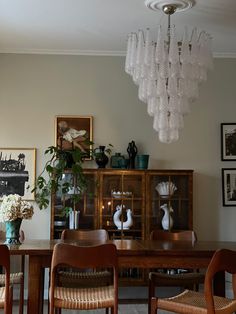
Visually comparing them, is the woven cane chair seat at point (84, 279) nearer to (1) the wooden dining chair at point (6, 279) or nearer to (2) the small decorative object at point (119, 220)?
(1) the wooden dining chair at point (6, 279)

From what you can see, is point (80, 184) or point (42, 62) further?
point (42, 62)

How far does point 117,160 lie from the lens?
5539mm

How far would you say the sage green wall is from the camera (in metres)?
5.64

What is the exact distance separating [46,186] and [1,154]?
694mm

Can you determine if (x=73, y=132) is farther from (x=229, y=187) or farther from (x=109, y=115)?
(x=229, y=187)

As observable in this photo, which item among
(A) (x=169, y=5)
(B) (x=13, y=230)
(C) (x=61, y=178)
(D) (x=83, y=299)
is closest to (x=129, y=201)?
(C) (x=61, y=178)

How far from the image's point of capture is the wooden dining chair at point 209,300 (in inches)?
112

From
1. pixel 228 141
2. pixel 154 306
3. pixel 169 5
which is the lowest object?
pixel 154 306

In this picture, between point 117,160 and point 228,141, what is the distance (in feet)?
4.69

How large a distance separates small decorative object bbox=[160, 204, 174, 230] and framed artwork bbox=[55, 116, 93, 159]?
118 cm

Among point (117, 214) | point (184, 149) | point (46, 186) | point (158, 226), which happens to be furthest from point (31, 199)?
point (184, 149)

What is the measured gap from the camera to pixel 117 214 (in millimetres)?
5379

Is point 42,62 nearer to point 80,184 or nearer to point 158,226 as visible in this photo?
point 80,184

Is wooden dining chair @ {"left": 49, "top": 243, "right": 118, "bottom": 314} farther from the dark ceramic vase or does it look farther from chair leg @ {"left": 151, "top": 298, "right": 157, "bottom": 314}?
the dark ceramic vase
